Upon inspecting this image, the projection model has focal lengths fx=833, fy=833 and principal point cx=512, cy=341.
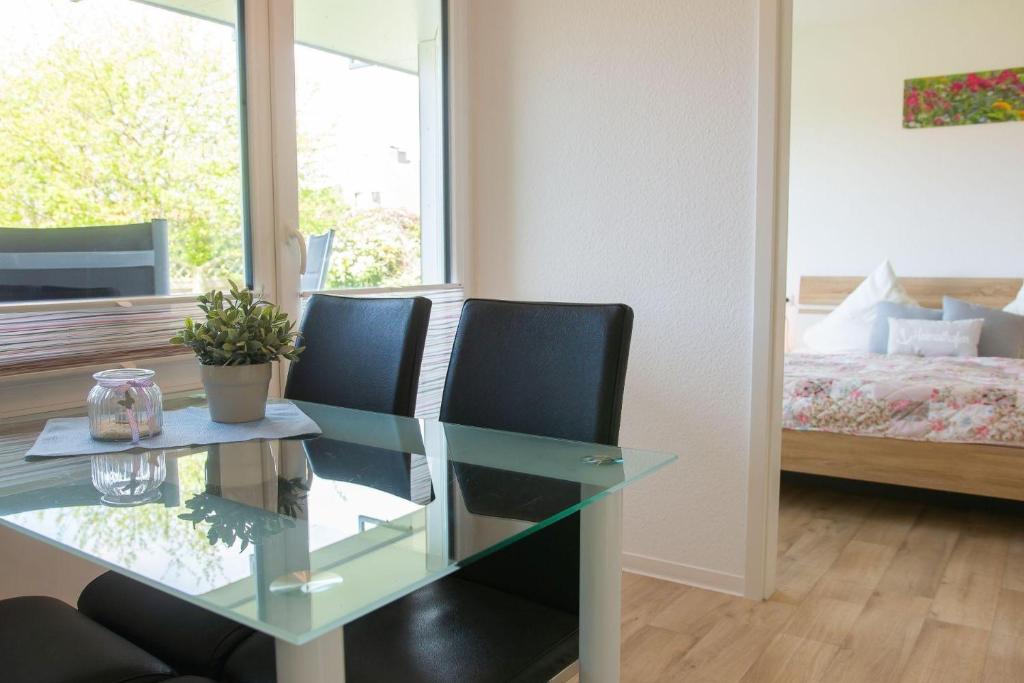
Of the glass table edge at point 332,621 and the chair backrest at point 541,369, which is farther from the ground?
the chair backrest at point 541,369

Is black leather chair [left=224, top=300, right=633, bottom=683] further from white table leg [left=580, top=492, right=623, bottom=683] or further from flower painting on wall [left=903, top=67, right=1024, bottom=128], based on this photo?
flower painting on wall [left=903, top=67, right=1024, bottom=128]

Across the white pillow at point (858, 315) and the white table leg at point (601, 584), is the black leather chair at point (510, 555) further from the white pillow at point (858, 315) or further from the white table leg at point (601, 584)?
the white pillow at point (858, 315)

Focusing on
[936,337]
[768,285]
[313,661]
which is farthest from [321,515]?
[936,337]

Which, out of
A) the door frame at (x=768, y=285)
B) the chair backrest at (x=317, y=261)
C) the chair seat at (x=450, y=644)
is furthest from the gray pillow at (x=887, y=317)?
the chair seat at (x=450, y=644)

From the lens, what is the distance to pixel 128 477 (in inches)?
47.8

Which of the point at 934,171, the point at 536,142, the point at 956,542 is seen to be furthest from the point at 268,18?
the point at 934,171

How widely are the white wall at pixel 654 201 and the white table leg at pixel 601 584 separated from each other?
1418mm

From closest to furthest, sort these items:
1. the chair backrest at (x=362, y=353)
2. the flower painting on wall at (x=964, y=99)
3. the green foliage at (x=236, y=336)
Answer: the green foliage at (x=236, y=336) < the chair backrest at (x=362, y=353) < the flower painting on wall at (x=964, y=99)

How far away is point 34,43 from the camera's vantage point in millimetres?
1830

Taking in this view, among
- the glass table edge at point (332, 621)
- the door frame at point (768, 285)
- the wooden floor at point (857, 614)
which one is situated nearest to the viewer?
the glass table edge at point (332, 621)

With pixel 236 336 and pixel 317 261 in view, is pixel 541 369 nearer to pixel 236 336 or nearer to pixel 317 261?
pixel 236 336

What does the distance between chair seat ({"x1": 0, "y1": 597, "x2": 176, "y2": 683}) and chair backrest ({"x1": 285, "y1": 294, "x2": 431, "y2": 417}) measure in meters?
0.71

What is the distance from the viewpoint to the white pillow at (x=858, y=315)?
4.80 m

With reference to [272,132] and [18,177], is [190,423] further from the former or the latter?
[272,132]
